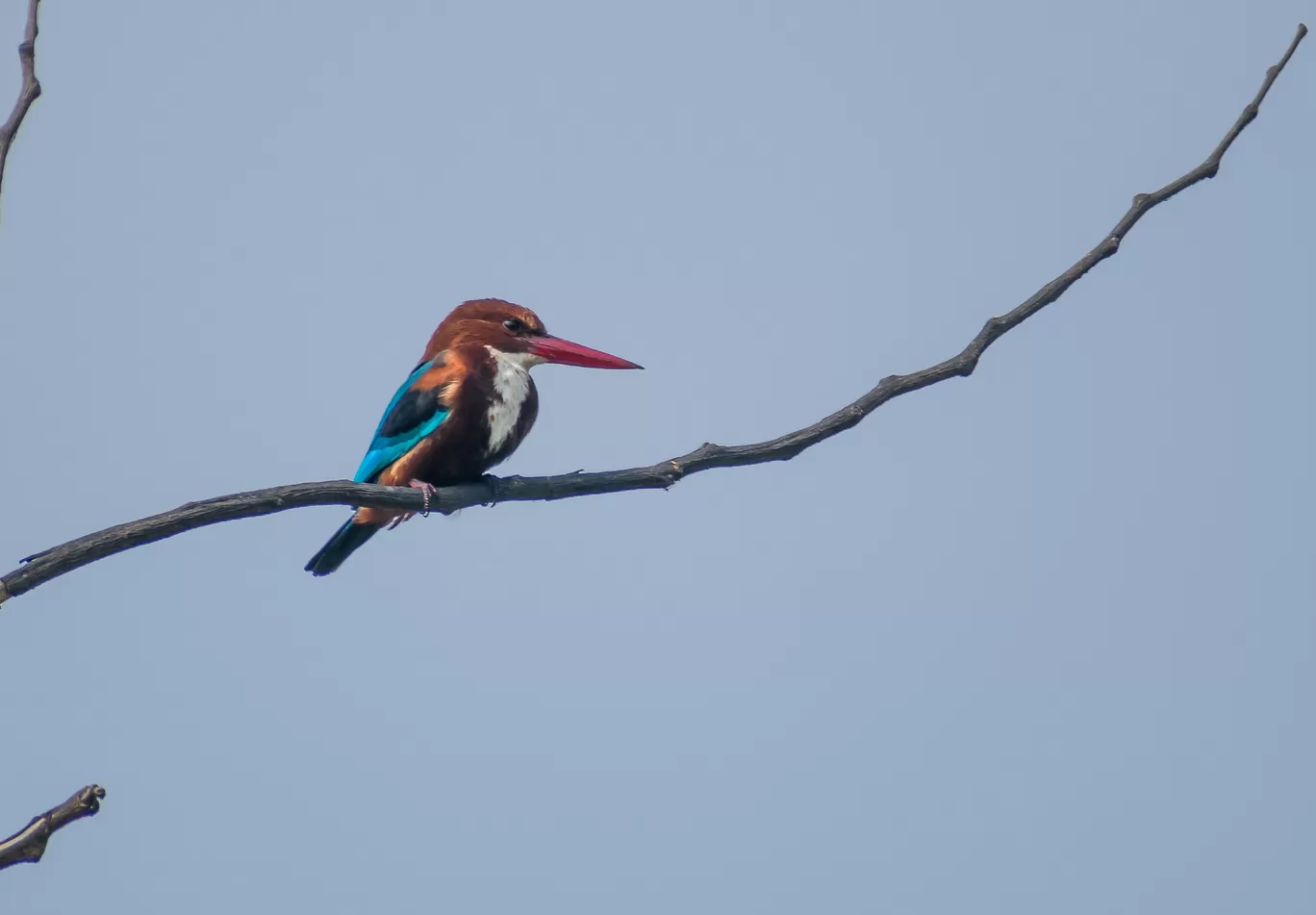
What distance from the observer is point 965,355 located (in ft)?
9.84

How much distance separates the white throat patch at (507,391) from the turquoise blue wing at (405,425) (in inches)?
7.5

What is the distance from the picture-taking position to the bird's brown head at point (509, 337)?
5223 mm

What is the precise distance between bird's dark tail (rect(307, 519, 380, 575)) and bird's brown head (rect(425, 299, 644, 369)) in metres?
0.76

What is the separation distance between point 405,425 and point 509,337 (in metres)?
0.62

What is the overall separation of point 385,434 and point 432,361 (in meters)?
0.38

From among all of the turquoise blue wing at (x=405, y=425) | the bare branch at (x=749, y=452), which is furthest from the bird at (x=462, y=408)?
the bare branch at (x=749, y=452)

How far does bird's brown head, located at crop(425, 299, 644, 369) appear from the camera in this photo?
17.1 ft

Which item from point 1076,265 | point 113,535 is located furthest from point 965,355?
point 113,535

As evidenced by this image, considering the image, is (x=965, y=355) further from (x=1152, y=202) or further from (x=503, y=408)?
(x=503, y=408)

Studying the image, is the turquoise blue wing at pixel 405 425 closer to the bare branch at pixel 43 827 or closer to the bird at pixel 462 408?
the bird at pixel 462 408

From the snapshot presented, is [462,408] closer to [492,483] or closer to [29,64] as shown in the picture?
[492,483]

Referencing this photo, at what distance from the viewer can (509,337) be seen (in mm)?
5289

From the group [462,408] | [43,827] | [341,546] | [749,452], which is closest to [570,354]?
[462,408]

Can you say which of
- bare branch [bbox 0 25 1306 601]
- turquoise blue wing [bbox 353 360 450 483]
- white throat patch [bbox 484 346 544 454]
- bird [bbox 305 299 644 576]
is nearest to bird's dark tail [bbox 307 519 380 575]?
bird [bbox 305 299 644 576]
